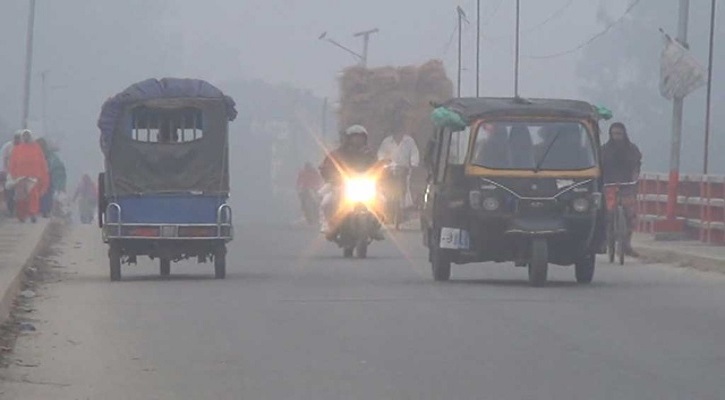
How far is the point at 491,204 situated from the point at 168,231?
11.6 ft

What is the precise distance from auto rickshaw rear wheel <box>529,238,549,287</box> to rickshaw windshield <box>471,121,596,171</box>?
34.1 inches

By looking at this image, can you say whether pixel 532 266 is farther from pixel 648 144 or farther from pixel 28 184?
pixel 648 144

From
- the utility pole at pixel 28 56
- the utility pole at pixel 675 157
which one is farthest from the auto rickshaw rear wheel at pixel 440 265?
the utility pole at pixel 28 56

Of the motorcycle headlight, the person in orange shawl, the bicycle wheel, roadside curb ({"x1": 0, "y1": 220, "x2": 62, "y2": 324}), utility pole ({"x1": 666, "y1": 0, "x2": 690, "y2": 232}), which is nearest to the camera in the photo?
roadside curb ({"x1": 0, "y1": 220, "x2": 62, "y2": 324})

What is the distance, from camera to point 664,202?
3086 centimetres

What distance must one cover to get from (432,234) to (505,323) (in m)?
5.42

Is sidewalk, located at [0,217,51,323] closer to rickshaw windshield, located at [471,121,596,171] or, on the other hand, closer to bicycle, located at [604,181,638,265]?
rickshaw windshield, located at [471,121,596,171]

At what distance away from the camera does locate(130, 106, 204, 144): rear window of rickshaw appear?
21328 millimetres

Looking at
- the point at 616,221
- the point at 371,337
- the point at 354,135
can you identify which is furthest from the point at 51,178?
the point at 371,337

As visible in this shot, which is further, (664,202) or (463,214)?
(664,202)

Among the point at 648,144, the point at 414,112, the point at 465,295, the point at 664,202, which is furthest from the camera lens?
the point at 648,144

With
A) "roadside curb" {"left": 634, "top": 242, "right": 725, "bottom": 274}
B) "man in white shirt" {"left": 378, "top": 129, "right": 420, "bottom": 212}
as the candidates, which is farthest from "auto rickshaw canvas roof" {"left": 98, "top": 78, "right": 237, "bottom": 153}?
"man in white shirt" {"left": 378, "top": 129, "right": 420, "bottom": 212}

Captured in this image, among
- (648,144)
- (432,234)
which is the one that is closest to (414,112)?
(432,234)

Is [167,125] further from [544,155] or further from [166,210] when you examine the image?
[544,155]
